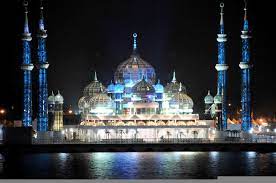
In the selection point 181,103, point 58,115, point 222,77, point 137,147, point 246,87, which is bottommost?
point 137,147

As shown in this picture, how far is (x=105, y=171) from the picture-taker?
67625mm

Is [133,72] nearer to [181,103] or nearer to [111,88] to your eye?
[111,88]

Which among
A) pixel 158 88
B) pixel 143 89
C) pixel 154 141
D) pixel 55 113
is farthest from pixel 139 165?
pixel 55 113

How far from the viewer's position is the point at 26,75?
333ft

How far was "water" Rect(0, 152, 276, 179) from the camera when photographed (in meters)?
65.7

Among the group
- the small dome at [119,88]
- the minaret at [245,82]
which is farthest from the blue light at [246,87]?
the small dome at [119,88]

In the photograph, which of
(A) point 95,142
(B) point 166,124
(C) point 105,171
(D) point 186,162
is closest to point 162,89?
(B) point 166,124

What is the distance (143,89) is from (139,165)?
31468 millimetres

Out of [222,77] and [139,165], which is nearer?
[139,165]

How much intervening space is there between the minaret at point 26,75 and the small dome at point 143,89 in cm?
1349

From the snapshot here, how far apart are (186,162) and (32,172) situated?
51.4 ft

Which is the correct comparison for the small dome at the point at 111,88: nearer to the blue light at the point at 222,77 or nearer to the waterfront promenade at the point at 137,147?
the blue light at the point at 222,77

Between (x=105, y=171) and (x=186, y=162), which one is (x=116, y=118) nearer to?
(x=186, y=162)

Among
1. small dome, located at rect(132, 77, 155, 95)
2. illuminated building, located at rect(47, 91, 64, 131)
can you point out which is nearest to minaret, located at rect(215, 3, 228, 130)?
small dome, located at rect(132, 77, 155, 95)
